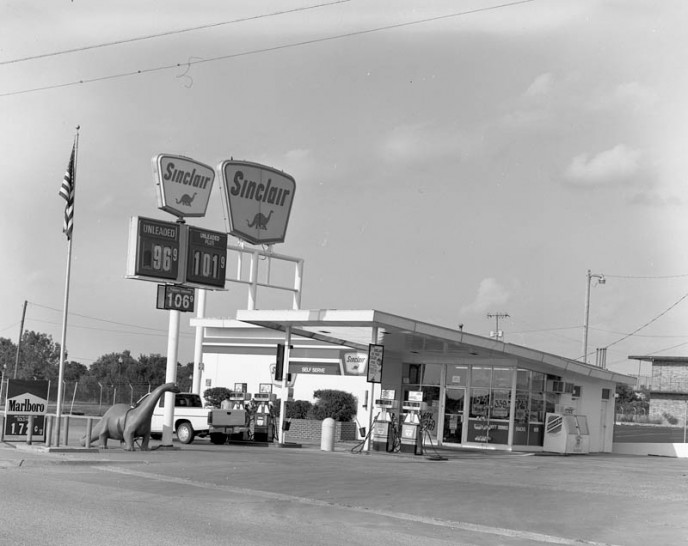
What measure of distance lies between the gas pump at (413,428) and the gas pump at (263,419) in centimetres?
504

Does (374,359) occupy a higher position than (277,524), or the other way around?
(374,359)

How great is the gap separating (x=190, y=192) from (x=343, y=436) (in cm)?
1181

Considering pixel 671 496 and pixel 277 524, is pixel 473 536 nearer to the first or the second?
pixel 277 524

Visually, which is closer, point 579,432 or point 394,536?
point 394,536

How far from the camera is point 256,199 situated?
33781 mm

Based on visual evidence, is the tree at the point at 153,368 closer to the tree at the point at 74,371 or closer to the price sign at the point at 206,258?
the tree at the point at 74,371

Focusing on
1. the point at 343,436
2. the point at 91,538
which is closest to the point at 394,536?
the point at 91,538

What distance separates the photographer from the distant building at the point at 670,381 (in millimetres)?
72562

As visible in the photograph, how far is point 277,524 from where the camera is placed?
38.1ft

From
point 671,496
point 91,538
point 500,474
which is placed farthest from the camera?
point 500,474

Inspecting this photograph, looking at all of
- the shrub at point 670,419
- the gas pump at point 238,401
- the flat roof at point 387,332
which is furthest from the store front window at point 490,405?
the shrub at point 670,419

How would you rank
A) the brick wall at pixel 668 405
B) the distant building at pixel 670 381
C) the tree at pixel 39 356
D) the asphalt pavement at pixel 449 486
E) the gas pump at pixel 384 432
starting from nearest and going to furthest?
the asphalt pavement at pixel 449 486, the gas pump at pixel 384 432, the distant building at pixel 670 381, the brick wall at pixel 668 405, the tree at pixel 39 356

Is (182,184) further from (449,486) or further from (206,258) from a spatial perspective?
(449,486)

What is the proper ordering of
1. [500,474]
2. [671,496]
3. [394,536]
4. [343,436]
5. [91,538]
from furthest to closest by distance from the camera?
[343,436], [500,474], [671,496], [394,536], [91,538]
